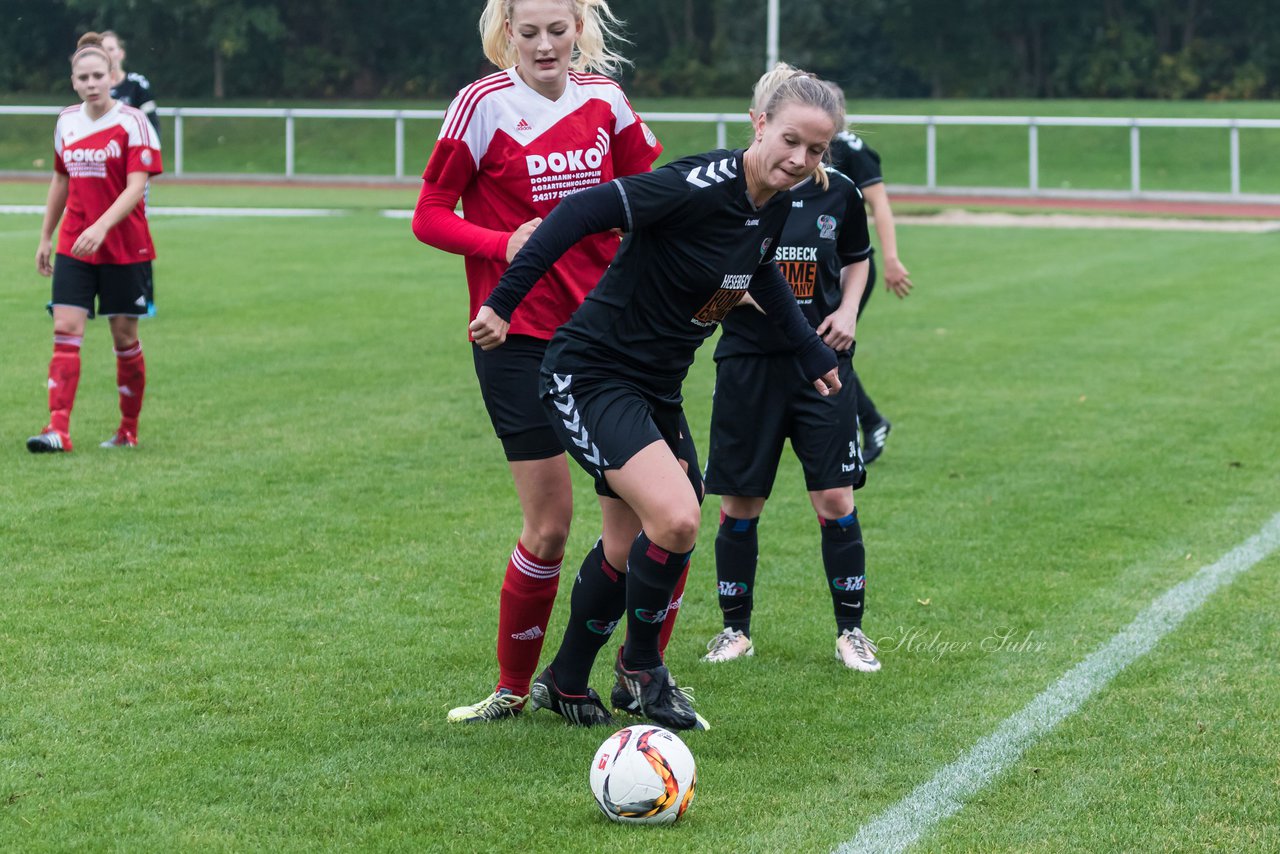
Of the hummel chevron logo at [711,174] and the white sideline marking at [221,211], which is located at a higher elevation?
the hummel chevron logo at [711,174]

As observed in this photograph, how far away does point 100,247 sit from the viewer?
8.40m

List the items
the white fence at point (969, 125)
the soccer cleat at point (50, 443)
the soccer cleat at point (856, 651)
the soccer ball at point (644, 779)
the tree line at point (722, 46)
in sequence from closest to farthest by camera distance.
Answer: the soccer ball at point (644, 779) < the soccer cleat at point (856, 651) < the soccer cleat at point (50, 443) < the white fence at point (969, 125) < the tree line at point (722, 46)

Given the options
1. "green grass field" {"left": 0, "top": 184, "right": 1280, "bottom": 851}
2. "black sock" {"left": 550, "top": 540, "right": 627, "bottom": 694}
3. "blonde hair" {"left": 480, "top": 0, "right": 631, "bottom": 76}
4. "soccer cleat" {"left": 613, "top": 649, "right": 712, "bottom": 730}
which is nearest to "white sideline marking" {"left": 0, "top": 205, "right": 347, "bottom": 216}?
"green grass field" {"left": 0, "top": 184, "right": 1280, "bottom": 851}

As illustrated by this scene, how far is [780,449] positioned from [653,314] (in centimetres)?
126

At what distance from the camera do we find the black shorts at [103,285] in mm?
8469

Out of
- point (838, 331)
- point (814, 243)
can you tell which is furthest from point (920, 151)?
point (838, 331)

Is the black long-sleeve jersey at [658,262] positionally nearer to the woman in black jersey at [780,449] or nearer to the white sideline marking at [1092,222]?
the woman in black jersey at [780,449]

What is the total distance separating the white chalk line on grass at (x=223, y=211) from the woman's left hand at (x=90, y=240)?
16261 millimetres

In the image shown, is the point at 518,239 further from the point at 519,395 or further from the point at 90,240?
the point at 90,240

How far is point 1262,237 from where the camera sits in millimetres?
22344

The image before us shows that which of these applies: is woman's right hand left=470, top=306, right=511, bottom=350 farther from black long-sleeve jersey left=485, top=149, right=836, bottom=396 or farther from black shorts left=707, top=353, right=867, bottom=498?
black shorts left=707, top=353, right=867, bottom=498

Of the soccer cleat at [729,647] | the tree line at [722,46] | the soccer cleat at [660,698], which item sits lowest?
the soccer cleat at [729,647]

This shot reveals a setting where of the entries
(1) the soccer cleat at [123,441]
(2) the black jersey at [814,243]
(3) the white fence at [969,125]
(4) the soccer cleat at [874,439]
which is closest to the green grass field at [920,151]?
(3) the white fence at [969,125]

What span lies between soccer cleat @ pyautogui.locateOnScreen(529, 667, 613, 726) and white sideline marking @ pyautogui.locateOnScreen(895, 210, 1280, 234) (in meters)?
20.8
